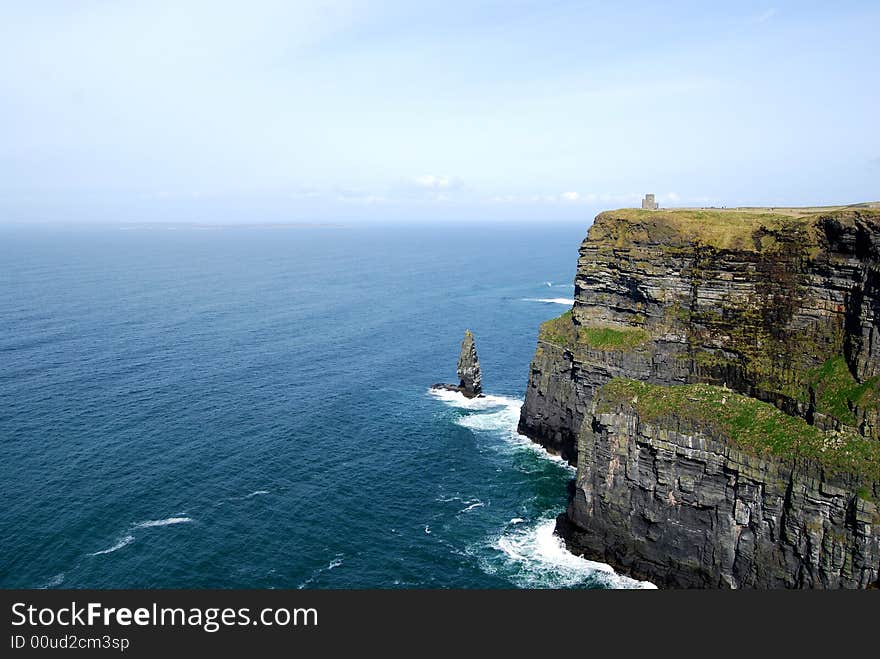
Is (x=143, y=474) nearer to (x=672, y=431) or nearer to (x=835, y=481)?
(x=672, y=431)

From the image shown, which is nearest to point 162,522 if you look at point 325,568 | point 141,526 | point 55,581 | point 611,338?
point 141,526

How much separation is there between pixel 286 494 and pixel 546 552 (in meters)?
29.1

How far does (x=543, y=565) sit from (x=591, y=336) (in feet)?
101

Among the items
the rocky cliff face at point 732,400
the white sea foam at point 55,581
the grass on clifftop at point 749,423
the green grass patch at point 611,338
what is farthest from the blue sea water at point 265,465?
the green grass patch at point 611,338

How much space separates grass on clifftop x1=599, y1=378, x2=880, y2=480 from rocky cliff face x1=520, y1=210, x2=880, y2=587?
16 centimetres

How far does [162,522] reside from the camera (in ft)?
216

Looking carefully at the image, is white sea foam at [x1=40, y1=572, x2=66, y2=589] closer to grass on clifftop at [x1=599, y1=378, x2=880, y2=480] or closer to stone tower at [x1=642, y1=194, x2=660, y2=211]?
grass on clifftop at [x1=599, y1=378, x2=880, y2=480]

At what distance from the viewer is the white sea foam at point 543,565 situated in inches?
2309

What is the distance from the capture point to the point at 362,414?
318ft

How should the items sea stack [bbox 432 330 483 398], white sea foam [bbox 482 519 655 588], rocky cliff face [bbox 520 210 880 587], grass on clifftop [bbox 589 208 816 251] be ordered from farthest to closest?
sea stack [bbox 432 330 483 398] → grass on clifftop [bbox 589 208 816 251] → white sea foam [bbox 482 519 655 588] → rocky cliff face [bbox 520 210 880 587]

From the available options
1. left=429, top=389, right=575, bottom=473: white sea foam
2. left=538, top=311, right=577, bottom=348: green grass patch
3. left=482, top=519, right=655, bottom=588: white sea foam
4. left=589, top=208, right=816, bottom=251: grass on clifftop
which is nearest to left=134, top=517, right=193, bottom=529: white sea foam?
left=482, top=519, right=655, bottom=588: white sea foam

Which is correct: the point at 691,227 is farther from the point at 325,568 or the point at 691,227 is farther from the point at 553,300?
the point at 553,300

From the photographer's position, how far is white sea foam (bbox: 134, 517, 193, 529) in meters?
64.9

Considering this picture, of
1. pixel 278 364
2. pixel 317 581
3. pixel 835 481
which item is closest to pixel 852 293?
pixel 835 481
